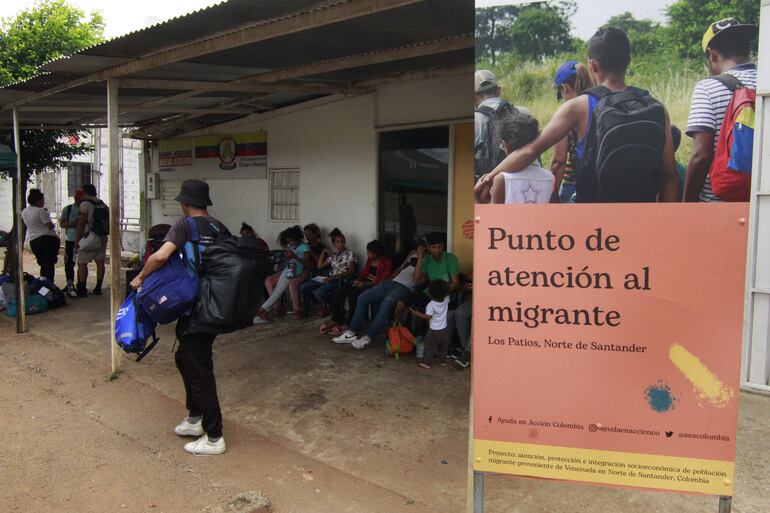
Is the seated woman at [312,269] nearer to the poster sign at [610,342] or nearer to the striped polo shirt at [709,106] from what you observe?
the poster sign at [610,342]

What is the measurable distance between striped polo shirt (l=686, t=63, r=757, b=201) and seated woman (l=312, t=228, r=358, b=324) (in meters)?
5.18

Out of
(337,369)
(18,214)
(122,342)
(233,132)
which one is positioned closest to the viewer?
(122,342)

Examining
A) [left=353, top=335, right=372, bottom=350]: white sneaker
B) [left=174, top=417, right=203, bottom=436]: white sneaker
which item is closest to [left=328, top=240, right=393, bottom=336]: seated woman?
[left=353, top=335, right=372, bottom=350]: white sneaker

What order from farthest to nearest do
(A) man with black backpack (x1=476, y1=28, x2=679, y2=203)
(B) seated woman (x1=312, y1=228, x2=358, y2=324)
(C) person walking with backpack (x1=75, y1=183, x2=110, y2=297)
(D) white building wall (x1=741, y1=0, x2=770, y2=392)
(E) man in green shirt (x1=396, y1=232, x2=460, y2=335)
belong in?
(C) person walking with backpack (x1=75, y1=183, x2=110, y2=297)
(B) seated woman (x1=312, y1=228, x2=358, y2=324)
(E) man in green shirt (x1=396, y1=232, x2=460, y2=335)
(D) white building wall (x1=741, y1=0, x2=770, y2=392)
(A) man with black backpack (x1=476, y1=28, x2=679, y2=203)

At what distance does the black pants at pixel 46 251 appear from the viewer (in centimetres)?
830

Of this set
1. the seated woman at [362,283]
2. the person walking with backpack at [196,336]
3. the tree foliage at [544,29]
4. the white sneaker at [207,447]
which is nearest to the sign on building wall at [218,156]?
the seated woman at [362,283]

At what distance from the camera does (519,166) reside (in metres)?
2.13

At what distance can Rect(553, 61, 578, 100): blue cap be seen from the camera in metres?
2.05

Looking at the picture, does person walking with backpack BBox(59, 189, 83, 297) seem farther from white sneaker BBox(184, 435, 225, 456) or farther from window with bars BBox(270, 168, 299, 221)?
white sneaker BBox(184, 435, 225, 456)

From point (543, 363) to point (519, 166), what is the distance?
0.73 metres

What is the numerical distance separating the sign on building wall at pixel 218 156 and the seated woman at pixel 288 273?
1602 mm

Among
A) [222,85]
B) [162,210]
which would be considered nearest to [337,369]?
[222,85]

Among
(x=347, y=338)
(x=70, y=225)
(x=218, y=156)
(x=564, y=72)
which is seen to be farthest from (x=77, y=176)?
(x=564, y=72)

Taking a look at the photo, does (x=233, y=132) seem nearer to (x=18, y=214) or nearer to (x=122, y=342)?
(x=18, y=214)
